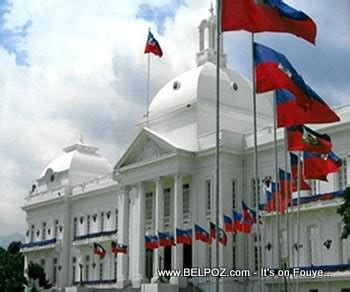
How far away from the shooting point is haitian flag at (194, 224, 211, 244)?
4238 centimetres

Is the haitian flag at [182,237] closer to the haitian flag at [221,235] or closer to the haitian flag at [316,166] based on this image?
the haitian flag at [221,235]

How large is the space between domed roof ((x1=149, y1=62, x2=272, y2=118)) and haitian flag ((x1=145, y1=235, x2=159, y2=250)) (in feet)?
31.3

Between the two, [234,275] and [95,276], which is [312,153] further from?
[95,276]

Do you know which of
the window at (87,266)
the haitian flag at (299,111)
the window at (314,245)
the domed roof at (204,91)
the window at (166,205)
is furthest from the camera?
the window at (87,266)

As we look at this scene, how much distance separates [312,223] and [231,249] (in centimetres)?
612

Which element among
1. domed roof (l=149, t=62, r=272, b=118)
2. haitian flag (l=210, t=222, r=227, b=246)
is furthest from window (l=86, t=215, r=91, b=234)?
haitian flag (l=210, t=222, r=227, b=246)

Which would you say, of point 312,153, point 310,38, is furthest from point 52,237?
point 310,38

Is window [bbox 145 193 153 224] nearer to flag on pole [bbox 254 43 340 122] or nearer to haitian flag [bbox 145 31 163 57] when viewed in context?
haitian flag [bbox 145 31 163 57]

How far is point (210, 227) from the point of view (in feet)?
144

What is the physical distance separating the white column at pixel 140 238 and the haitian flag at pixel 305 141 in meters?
23.1

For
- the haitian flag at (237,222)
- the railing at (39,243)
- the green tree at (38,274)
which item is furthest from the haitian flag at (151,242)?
the railing at (39,243)

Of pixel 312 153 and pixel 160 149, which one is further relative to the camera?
pixel 160 149

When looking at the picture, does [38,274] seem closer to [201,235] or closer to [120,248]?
[120,248]

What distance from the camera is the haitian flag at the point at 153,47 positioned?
45.8m
